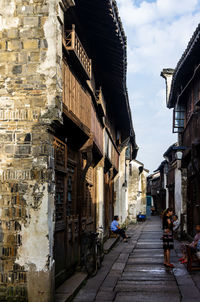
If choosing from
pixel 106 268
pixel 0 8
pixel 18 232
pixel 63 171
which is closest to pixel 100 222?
pixel 106 268

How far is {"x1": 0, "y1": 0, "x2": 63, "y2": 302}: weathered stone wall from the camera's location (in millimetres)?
6148

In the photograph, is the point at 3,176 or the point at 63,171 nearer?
the point at 3,176

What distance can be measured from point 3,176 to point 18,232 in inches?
34.3

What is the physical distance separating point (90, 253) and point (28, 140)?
13.5ft

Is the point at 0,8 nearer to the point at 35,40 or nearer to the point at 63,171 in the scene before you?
the point at 35,40

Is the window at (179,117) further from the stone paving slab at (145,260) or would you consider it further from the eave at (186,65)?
the stone paving slab at (145,260)

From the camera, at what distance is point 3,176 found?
20.9 ft

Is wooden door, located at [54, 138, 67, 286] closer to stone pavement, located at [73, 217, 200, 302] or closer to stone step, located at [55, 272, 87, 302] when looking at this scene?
stone step, located at [55, 272, 87, 302]

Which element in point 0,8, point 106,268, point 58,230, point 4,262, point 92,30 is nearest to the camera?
point 4,262

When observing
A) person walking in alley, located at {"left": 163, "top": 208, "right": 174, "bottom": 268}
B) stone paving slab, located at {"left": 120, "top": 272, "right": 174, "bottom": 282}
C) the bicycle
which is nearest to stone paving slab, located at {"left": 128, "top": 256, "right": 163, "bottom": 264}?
person walking in alley, located at {"left": 163, "top": 208, "right": 174, "bottom": 268}

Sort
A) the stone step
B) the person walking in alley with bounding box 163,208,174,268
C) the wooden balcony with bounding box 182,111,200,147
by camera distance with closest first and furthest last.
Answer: the stone step < the person walking in alley with bounding box 163,208,174,268 < the wooden balcony with bounding box 182,111,200,147

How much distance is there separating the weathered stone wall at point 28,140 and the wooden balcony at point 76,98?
85 centimetres

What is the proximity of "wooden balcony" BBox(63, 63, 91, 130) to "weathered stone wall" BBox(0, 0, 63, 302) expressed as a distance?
2.78 ft

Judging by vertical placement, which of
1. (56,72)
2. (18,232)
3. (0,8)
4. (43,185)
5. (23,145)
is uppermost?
(0,8)
